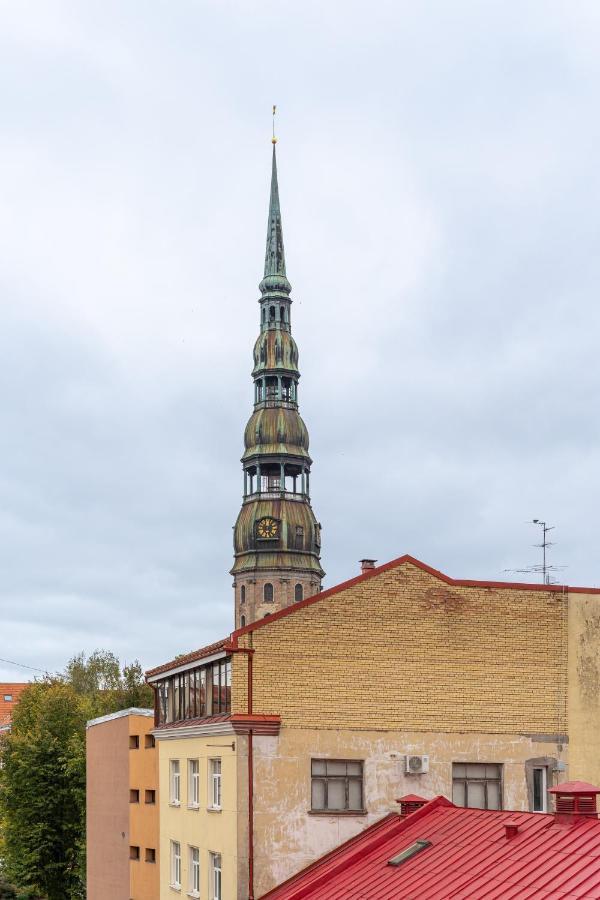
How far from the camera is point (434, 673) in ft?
120

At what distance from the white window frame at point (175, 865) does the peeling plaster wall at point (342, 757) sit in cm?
883

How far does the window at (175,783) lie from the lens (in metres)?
41.8

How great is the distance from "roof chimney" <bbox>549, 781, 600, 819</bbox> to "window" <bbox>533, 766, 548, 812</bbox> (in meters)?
10.1

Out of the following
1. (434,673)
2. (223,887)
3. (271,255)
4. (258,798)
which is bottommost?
(223,887)

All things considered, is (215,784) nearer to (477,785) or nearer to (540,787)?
(477,785)

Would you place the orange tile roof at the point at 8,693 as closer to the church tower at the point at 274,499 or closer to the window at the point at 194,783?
the church tower at the point at 274,499

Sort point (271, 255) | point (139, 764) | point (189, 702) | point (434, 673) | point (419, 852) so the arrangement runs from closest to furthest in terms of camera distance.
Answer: point (419, 852) → point (434, 673) → point (189, 702) → point (139, 764) → point (271, 255)

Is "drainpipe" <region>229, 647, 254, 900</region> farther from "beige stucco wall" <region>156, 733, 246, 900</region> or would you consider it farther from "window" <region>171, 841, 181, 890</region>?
"window" <region>171, 841, 181, 890</region>

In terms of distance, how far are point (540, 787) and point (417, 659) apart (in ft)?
16.8

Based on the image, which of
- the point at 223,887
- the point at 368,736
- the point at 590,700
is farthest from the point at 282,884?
the point at 590,700

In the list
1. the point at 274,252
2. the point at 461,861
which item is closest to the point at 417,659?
the point at 461,861

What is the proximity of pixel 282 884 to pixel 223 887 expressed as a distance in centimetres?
212

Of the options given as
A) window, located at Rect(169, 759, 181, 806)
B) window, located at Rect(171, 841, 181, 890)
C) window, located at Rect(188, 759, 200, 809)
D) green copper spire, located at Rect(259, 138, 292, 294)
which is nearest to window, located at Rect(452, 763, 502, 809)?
window, located at Rect(188, 759, 200, 809)

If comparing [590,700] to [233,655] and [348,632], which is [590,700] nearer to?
[348,632]
